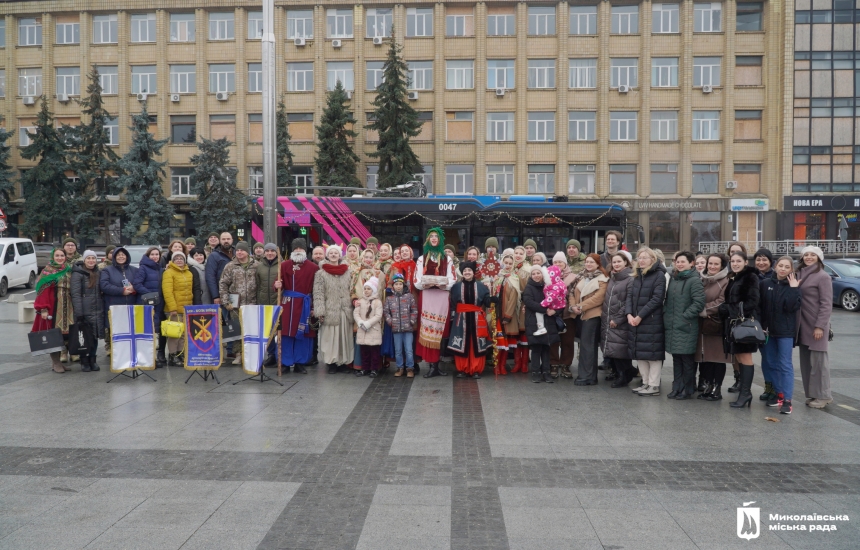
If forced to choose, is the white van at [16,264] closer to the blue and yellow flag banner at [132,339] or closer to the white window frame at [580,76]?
the blue and yellow flag banner at [132,339]

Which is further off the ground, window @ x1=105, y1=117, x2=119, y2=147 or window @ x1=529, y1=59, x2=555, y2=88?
window @ x1=529, y1=59, x2=555, y2=88

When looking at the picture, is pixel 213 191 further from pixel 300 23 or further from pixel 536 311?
pixel 536 311

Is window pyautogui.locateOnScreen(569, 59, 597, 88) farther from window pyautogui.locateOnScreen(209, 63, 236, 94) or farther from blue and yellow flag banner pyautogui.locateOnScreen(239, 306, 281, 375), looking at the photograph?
blue and yellow flag banner pyautogui.locateOnScreen(239, 306, 281, 375)

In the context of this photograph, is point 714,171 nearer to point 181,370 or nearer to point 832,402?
point 832,402

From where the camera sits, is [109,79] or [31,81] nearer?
[109,79]

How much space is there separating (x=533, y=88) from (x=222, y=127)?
20.2 meters

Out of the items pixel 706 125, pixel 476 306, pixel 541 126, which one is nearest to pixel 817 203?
pixel 706 125

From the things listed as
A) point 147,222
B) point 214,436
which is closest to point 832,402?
point 214,436

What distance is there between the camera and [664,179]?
41.0 metres

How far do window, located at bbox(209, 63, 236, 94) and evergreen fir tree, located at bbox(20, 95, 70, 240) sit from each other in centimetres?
966

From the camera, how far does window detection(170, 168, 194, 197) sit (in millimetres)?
42188

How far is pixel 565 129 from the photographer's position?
1594 inches

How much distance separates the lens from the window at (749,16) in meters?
40.5

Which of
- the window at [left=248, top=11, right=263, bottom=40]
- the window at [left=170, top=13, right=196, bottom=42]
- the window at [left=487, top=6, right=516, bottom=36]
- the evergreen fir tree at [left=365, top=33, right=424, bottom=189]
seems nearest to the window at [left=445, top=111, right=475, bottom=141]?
the evergreen fir tree at [left=365, top=33, right=424, bottom=189]
